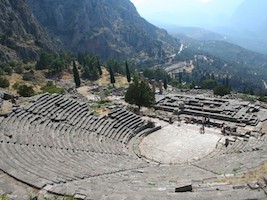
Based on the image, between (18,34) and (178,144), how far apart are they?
107 meters

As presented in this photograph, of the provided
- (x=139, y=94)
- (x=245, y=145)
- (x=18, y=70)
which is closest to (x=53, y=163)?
(x=245, y=145)

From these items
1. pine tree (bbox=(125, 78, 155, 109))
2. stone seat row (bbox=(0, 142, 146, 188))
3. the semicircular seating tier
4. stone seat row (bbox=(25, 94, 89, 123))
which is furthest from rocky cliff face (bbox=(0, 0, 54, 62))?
stone seat row (bbox=(0, 142, 146, 188))

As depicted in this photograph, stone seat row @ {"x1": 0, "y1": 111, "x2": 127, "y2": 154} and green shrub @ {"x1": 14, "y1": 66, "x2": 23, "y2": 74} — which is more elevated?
stone seat row @ {"x1": 0, "y1": 111, "x2": 127, "y2": 154}

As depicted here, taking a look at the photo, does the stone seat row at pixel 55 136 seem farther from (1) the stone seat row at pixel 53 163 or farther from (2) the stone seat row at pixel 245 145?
(2) the stone seat row at pixel 245 145

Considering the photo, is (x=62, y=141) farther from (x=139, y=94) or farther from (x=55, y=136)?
(x=139, y=94)

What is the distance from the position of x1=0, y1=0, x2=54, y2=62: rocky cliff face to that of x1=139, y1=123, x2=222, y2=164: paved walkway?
254ft

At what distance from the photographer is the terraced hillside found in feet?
48.5

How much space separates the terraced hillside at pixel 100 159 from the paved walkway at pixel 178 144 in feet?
3.29

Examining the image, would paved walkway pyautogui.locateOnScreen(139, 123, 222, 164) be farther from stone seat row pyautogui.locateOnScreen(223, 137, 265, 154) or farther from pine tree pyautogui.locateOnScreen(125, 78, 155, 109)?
pine tree pyautogui.locateOnScreen(125, 78, 155, 109)

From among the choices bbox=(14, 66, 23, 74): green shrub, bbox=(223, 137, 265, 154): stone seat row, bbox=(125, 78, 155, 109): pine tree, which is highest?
bbox=(125, 78, 155, 109): pine tree

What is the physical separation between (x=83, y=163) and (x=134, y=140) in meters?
13.8

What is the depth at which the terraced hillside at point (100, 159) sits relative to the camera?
1478cm

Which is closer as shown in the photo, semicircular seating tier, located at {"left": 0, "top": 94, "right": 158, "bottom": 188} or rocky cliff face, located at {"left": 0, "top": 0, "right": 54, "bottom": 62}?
semicircular seating tier, located at {"left": 0, "top": 94, "right": 158, "bottom": 188}

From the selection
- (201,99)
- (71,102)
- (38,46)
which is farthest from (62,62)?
(71,102)
